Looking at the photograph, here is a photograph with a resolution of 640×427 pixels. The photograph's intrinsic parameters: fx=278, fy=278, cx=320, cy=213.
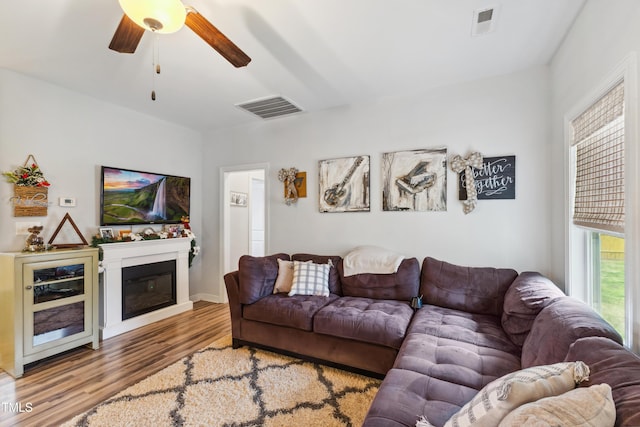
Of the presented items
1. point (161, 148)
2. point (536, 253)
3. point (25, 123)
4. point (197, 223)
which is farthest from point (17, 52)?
point (536, 253)

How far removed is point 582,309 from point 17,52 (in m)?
4.25

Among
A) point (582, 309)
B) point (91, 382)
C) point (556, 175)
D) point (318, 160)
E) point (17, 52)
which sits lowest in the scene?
point (91, 382)

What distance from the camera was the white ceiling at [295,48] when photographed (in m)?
1.81

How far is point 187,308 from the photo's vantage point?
3.82m

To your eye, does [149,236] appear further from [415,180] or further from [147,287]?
[415,180]

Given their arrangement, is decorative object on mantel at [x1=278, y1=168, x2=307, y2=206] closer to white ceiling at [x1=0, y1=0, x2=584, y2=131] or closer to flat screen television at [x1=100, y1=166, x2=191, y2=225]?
white ceiling at [x1=0, y1=0, x2=584, y2=131]

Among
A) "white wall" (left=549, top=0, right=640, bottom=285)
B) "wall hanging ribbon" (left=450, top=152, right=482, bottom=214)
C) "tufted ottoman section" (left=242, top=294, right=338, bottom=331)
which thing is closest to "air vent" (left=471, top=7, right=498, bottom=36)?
"white wall" (left=549, top=0, right=640, bottom=285)

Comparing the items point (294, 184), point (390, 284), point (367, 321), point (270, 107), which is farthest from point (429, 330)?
point (270, 107)

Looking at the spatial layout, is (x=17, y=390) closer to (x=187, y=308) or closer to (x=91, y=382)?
(x=91, y=382)

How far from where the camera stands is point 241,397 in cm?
195

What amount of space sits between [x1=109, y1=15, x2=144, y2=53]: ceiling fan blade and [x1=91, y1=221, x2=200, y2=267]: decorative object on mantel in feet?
7.06

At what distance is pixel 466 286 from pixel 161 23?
284 centimetres

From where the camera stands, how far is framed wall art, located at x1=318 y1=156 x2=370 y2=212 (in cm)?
323

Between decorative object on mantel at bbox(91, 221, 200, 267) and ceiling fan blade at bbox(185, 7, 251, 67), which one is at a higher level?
ceiling fan blade at bbox(185, 7, 251, 67)
